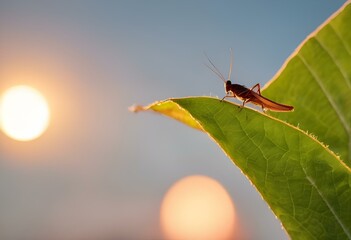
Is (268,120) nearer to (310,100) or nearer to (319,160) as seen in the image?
(319,160)

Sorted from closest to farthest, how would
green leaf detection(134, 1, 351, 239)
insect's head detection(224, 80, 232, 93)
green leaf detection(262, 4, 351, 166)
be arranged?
green leaf detection(134, 1, 351, 239) → green leaf detection(262, 4, 351, 166) → insect's head detection(224, 80, 232, 93)

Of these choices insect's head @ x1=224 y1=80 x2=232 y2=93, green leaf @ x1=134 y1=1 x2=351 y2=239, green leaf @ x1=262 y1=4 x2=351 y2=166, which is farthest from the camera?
insect's head @ x1=224 y1=80 x2=232 y2=93

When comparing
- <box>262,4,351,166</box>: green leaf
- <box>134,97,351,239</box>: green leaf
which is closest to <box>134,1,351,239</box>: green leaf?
<box>134,97,351,239</box>: green leaf

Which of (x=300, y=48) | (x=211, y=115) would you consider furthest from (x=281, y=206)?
(x=300, y=48)

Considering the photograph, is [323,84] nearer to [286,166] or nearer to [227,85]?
[286,166]

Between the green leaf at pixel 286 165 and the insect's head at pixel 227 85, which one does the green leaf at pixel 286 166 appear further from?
the insect's head at pixel 227 85

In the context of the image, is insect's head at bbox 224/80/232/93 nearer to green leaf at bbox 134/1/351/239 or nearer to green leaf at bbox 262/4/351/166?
green leaf at bbox 262/4/351/166

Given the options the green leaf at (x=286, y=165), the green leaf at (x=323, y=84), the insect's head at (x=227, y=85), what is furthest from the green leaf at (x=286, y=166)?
the insect's head at (x=227, y=85)

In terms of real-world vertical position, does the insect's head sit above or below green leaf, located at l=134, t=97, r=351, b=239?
above

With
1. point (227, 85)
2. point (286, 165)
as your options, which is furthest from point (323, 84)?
point (227, 85)
